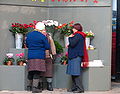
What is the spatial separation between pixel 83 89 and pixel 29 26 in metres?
2.19

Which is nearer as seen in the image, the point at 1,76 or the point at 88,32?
the point at 1,76

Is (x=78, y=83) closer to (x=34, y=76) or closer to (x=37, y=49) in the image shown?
(x=34, y=76)

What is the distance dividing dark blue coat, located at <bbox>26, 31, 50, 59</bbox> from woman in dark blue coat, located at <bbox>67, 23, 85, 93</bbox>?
0.61 m

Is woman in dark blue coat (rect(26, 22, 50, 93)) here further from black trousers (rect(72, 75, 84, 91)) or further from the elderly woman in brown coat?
black trousers (rect(72, 75, 84, 91))

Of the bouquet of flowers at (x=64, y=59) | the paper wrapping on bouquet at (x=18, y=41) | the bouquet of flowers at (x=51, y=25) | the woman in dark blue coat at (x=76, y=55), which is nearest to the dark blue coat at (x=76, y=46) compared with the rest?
the woman in dark blue coat at (x=76, y=55)

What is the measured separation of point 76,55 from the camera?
9.52 m

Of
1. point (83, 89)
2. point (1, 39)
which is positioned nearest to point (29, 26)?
point (1, 39)

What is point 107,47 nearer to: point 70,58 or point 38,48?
point 70,58

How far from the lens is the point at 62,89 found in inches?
403

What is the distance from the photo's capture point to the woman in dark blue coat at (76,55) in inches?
373

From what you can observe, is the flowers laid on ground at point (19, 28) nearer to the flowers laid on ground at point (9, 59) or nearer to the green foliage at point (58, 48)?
the flowers laid on ground at point (9, 59)

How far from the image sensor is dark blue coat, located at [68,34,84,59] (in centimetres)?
943

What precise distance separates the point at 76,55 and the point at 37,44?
974 millimetres

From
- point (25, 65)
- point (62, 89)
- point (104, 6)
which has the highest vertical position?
point (104, 6)
